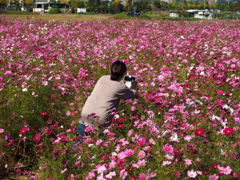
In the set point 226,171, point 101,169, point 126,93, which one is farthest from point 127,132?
point 226,171

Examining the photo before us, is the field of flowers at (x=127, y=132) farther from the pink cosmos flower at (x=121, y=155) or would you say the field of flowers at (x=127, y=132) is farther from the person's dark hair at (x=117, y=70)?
the person's dark hair at (x=117, y=70)

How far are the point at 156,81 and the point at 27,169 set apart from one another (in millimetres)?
2677

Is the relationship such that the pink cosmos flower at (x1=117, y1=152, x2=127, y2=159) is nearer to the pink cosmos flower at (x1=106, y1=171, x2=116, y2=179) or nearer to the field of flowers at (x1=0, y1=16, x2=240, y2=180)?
the field of flowers at (x1=0, y1=16, x2=240, y2=180)

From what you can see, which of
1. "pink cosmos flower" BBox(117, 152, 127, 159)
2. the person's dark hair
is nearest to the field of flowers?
"pink cosmos flower" BBox(117, 152, 127, 159)

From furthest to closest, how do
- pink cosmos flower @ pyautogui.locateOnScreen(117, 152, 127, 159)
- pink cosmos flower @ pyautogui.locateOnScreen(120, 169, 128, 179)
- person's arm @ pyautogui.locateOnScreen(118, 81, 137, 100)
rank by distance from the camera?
person's arm @ pyautogui.locateOnScreen(118, 81, 137, 100) → pink cosmos flower @ pyautogui.locateOnScreen(117, 152, 127, 159) → pink cosmos flower @ pyautogui.locateOnScreen(120, 169, 128, 179)

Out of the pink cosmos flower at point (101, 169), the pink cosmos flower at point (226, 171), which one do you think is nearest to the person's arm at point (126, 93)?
the pink cosmos flower at point (101, 169)

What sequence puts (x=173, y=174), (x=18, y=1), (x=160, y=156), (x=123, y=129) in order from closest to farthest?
1. (x=173, y=174)
2. (x=160, y=156)
3. (x=123, y=129)
4. (x=18, y=1)

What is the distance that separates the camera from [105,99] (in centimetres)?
332

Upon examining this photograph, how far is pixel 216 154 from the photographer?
9.40 feet

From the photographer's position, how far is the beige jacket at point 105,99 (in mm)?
3287

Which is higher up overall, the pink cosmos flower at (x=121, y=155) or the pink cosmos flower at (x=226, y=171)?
the pink cosmos flower at (x=121, y=155)

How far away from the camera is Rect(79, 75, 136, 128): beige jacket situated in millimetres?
3287

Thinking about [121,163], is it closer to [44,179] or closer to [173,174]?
[173,174]

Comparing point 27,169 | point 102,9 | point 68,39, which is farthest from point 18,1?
point 27,169
